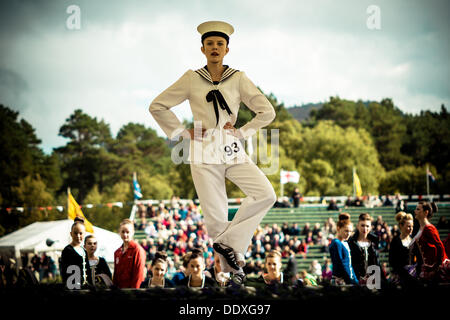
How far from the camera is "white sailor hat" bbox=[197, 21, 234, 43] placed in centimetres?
570

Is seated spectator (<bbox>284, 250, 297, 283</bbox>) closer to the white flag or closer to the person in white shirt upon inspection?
the person in white shirt

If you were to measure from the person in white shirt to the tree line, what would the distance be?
35.2 m

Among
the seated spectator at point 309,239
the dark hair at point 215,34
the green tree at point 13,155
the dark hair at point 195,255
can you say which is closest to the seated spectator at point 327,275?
the dark hair at point 195,255

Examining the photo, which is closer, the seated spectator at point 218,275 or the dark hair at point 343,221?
the seated spectator at point 218,275

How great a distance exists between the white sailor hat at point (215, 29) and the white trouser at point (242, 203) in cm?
124

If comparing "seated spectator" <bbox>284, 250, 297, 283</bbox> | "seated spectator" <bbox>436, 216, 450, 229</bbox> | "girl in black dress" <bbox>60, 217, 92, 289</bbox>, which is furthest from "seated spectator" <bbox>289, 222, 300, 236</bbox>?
"girl in black dress" <bbox>60, 217, 92, 289</bbox>

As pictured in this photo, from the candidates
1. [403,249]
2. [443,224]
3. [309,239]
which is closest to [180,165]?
[309,239]

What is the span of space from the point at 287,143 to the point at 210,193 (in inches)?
2004

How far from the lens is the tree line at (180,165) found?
5297 cm

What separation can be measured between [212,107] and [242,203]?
3.11 ft

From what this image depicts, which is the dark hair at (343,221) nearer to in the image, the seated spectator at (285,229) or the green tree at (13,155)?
the seated spectator at (285,229)

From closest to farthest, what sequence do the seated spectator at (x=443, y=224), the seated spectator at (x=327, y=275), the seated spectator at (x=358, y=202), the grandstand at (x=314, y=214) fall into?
the seated spectator at (x=327, y=275) → the seated spectator at (x=443, y=224) → the grandstand at (x=314, y=214) → the seated spectator at (x=358, y=202)
